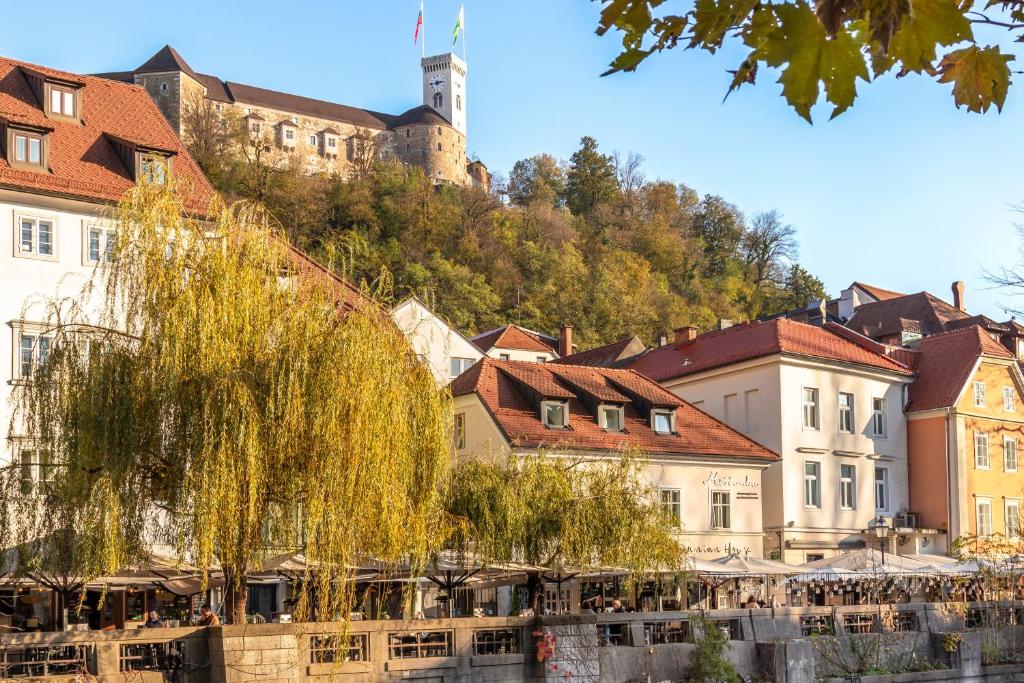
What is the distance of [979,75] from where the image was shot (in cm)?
417

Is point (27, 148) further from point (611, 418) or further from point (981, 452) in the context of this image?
point (981, 452)

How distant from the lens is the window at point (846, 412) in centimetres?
4350

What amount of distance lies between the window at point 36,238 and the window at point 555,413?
45.7 ft

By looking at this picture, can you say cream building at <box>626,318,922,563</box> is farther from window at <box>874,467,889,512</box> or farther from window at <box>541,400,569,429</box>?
window at <box>541,400,569,429</box>

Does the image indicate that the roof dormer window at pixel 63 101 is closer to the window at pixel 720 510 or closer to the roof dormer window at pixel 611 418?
the roof dormer window at pixel 611 418

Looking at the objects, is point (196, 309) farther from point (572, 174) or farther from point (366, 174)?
point (572, 174)

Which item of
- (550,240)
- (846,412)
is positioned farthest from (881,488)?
(550,240)

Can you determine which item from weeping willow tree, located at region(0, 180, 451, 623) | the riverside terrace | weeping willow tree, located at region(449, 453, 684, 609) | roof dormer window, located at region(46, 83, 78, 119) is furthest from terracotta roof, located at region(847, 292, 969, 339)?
weeping willow tree, located at region(0, 180, 451, 623)

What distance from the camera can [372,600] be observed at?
30.4 meters

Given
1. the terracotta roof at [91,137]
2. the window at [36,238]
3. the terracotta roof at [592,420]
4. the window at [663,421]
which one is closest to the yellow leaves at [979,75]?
the terracotta roof at [91,137]

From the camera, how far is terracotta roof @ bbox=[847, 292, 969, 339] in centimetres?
6212

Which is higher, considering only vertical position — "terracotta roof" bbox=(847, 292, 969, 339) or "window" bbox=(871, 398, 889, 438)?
"terracotta roof" bbox=(847, 292, 969, 339)

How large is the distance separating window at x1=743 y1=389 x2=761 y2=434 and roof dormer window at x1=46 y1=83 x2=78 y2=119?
22.5 m

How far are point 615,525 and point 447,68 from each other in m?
127
